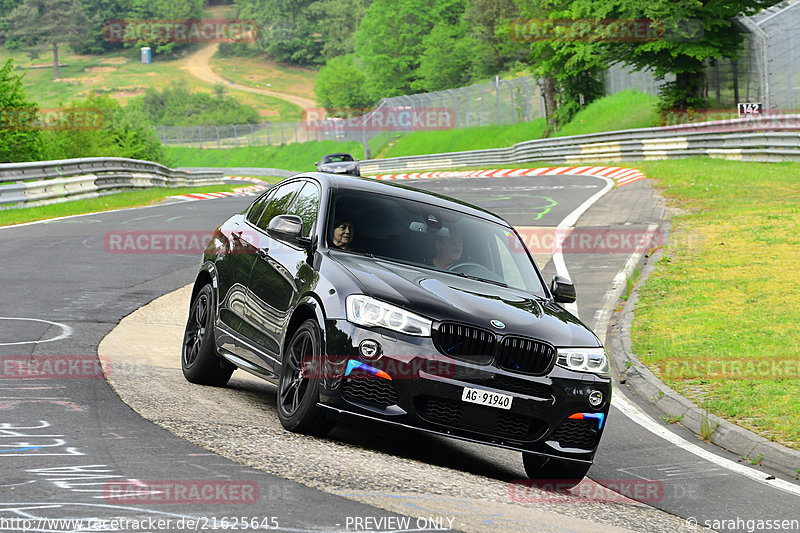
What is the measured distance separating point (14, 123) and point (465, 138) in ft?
156

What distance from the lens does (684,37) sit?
43938 mm

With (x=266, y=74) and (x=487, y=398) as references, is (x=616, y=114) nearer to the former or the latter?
(x=487, y=398)

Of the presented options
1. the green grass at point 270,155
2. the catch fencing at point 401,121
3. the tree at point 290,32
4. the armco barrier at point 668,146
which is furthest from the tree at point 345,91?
the armco barrier at point 668,146

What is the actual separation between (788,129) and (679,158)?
25.6 feet

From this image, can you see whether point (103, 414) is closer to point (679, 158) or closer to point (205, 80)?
point (679, 158)

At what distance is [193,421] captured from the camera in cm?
694

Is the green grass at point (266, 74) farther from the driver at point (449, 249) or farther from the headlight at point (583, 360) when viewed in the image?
the headlight at point (583, 360)

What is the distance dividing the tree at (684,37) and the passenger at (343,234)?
3811 centimetres

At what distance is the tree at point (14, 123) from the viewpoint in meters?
30.5

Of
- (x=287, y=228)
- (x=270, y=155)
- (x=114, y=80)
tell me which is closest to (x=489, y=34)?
(x=270, y=155)

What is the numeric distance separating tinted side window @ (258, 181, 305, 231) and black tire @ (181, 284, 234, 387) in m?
0.76

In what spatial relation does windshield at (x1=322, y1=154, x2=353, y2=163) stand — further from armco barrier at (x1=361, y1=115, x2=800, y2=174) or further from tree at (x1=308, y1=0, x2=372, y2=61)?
tree at (x1=308, y1=0, x2=372, y2=61)

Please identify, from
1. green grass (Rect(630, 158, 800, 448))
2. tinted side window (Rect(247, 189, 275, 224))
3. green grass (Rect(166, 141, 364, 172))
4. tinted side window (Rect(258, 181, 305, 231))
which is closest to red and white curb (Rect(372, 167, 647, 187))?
green grass (Rect(630, 158, 800, 448))

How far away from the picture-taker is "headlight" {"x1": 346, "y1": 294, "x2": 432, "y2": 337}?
650 cm
